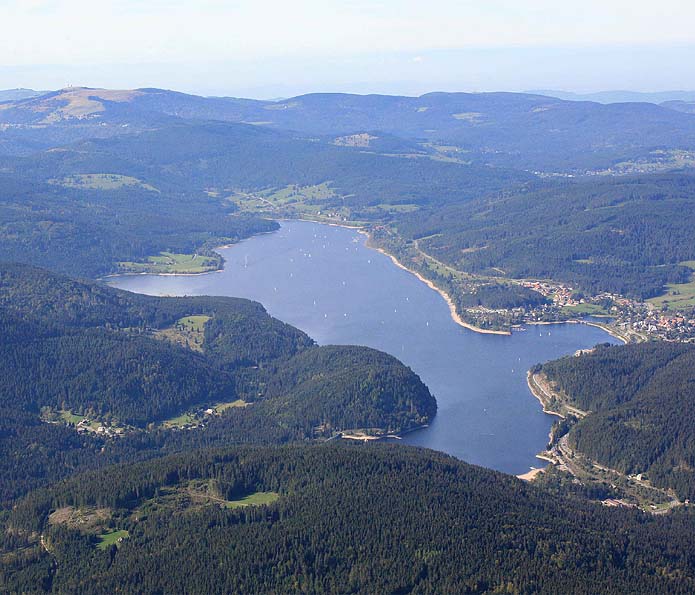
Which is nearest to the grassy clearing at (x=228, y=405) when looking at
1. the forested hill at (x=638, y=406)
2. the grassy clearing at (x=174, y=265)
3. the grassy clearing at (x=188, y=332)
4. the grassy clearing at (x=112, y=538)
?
the grassy clearing at (x=188, y=332)

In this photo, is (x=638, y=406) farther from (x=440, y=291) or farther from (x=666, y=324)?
(x=440, y=291)

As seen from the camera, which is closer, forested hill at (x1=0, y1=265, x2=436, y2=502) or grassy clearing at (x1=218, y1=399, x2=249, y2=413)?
forested hill at (x1=0, y1=265, x2=436, y2=502)

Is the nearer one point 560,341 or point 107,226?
point 560,341

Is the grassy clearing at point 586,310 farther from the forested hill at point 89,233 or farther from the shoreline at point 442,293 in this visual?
the forested hill at point 89,233

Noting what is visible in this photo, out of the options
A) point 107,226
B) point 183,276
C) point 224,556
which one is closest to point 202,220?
point 107,226

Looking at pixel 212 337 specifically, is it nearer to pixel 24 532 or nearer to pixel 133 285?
pixel 133 285

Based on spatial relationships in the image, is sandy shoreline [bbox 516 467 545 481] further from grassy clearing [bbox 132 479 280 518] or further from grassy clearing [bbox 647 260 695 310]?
grassy clearing [bbox 647 260 695 310]

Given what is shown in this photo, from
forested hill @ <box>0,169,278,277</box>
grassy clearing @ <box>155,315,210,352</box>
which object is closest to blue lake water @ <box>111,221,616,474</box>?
forested hill @ <box>0,169,278,277</box>
